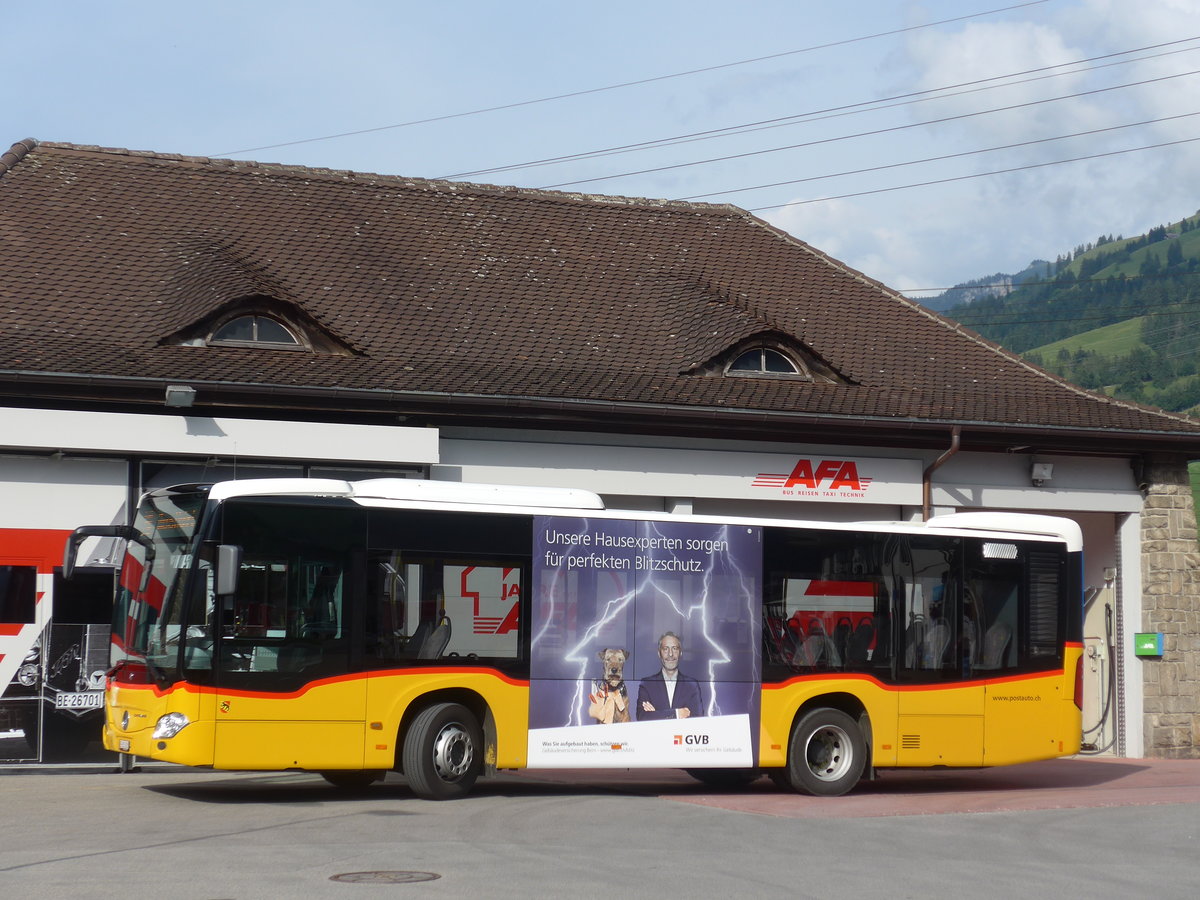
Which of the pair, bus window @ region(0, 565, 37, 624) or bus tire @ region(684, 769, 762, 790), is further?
bus window @ region(0, 565, 37, 624)

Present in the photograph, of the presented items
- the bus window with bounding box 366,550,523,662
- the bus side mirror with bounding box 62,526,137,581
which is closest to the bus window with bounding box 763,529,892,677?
the bus window with bounding box 366,550,523,662

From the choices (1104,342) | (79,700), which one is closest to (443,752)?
(79,700)

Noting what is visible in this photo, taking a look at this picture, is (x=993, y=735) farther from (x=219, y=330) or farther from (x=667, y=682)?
(x=219, y=330)

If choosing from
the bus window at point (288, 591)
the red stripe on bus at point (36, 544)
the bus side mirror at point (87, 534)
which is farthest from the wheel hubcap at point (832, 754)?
the red stripe on bus at point (36, 544)

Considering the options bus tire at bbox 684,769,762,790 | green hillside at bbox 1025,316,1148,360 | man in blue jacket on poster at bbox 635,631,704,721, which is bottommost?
bus tire at bbox 684,769,762,790

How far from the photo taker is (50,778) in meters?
17.0

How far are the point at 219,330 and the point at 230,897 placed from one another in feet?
42.1

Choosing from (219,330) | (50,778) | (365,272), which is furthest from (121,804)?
(365,272)

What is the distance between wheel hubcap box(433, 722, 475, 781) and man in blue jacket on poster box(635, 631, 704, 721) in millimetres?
1786

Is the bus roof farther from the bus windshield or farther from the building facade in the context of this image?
the building facade

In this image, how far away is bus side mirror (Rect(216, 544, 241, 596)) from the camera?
13242 millimetres

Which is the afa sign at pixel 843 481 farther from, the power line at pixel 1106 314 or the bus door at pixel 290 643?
the power line at pixel 1106 314

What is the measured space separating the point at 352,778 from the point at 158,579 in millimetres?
3099

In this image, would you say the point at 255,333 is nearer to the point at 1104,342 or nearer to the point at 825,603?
the point at 825,603
